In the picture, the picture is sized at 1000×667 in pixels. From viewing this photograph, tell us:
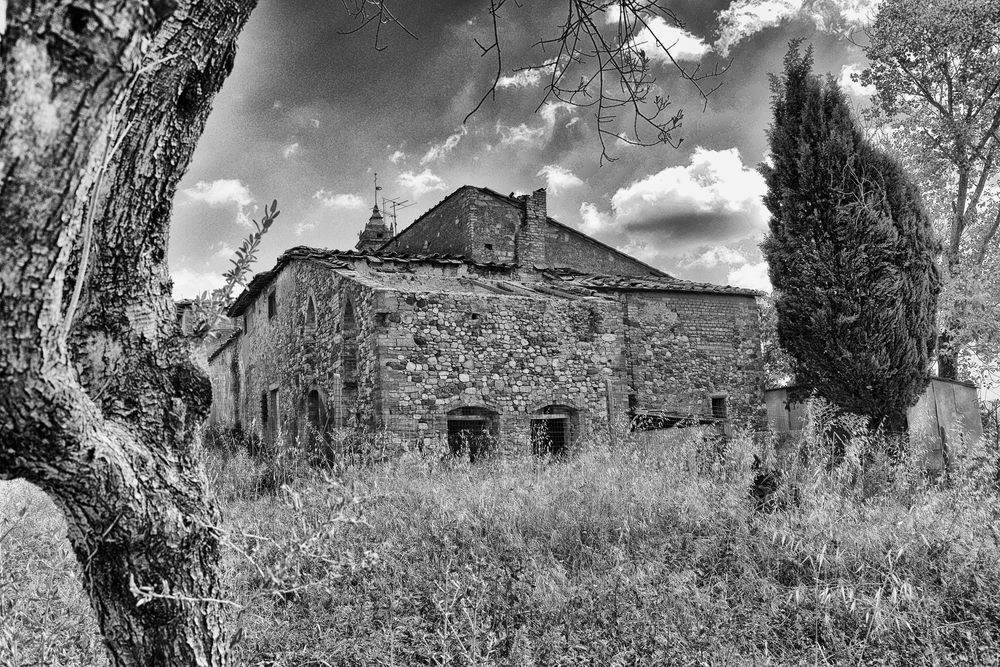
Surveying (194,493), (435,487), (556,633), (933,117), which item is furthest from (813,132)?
(194,493)

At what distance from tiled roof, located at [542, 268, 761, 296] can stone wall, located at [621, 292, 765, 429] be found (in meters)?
0.21

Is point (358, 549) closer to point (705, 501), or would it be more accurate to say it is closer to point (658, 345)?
point (705, 501)

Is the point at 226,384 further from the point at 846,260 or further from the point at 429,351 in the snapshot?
the point at 846,260

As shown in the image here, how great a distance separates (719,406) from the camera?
1811cm

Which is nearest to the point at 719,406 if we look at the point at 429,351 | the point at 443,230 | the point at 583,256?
the point at 583,256

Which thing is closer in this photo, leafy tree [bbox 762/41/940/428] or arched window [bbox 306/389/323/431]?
leafy tree [bbox 762/41/940/428]

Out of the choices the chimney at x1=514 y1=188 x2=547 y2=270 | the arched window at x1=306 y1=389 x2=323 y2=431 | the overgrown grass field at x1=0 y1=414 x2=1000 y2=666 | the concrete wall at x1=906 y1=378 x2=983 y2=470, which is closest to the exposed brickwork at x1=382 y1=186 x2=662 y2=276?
the chimney at x1=514 y1=188 x2=547 y2=270

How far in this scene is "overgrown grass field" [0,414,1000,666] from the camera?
419cm

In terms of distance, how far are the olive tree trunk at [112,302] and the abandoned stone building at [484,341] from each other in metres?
8.29

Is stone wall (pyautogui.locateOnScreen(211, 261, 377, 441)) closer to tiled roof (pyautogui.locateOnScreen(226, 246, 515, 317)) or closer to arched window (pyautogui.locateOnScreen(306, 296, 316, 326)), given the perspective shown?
arched window (pyautogui.locateOnScreen(306, 296, 316, 326))

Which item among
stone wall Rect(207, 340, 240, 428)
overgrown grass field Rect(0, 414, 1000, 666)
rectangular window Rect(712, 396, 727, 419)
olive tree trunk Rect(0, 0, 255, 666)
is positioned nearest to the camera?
olive tree trunk Rect(0, 0, 255, 666)

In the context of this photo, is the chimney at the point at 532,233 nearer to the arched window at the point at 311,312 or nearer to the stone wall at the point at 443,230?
the stone wall at the point at 443,230

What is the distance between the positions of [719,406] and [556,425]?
25.2 ft

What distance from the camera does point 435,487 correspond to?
22.7 ft
